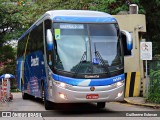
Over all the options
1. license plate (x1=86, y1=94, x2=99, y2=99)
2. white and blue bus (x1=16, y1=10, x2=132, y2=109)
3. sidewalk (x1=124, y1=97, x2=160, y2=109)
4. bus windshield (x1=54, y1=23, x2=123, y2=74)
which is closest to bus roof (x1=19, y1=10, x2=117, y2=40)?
white and blue bus (x1=16, y1=10, x2=132, y2=109)

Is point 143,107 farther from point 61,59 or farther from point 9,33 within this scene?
point 9,33

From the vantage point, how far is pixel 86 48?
12.7m

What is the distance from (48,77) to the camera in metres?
13.7

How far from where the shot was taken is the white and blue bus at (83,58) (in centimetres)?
1236

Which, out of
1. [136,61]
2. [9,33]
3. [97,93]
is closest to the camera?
[97,93]

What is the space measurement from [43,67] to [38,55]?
138 cm

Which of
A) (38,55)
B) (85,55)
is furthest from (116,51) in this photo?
(38,55)

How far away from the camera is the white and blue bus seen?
12.4 meters

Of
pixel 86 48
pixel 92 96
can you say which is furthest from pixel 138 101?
pixel 86 48

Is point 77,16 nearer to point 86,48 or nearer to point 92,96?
point 86,48

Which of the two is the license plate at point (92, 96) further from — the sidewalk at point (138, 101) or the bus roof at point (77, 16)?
→ the sidewalk at point (138, 101)

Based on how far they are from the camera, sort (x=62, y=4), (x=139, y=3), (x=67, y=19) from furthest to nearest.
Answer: (x=62, y=4), (x=139, y=3), (x=67, y=19)

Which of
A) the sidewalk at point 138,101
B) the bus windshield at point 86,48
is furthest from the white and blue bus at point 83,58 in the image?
the sidewalk at point 138,101

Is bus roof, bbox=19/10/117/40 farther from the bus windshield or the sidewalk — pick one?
the sidewalk
